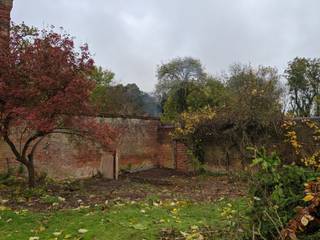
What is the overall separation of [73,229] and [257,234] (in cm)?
328

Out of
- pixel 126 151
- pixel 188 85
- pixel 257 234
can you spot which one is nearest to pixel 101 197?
pixel 257 234

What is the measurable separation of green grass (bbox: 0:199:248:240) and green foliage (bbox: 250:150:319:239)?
95 centimetres

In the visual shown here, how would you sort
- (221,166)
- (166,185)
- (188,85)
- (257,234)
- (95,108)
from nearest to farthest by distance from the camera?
(257,234), (95,108), (166,185), (221,166), (188,85)

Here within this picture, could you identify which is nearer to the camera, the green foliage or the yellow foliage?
the green foliage

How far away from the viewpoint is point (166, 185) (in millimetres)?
13945

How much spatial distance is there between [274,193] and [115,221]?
126 inches

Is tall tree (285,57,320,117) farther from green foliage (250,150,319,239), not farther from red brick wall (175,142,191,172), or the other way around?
green foliage (250,150,319,239)

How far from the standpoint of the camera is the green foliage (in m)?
4.11

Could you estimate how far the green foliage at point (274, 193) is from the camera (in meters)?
4.11

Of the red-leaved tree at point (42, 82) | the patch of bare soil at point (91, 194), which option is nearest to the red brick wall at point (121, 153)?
the patch of bare soil at point (91, 194)

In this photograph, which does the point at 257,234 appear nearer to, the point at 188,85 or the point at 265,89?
the point at 265,89

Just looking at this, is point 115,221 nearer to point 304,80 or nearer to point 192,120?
point 192,120

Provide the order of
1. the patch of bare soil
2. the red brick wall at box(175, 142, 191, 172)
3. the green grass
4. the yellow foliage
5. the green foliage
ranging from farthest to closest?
the red brick wall at box(175, 142, 191, 172), the yellow foliage, the patch of bare soil, the green grass, the green foliage

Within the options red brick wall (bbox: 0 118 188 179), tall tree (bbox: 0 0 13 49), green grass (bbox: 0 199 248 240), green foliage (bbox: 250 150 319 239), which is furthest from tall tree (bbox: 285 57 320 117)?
green foliage (bbox: 250 150 319 239)
